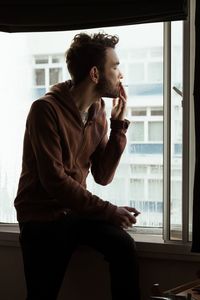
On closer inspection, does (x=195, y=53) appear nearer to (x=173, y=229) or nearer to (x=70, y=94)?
(x=70, y=94)

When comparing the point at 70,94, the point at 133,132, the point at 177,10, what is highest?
the point at 177,10

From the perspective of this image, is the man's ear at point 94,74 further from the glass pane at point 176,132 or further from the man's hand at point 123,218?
the man's hand at point 123,218

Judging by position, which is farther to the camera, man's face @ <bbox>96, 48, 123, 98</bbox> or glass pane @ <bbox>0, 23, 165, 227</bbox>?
glass pane @ <bbox>0, 23, 165, 227</bbox>

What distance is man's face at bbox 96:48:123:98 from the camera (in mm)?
1962

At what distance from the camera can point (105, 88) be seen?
6.48 feet

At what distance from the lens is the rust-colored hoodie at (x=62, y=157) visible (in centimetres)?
182

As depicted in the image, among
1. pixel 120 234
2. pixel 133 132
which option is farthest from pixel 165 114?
pixel 120 234

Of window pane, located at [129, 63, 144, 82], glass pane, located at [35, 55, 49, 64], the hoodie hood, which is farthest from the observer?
glass pane, located at [35, 55, 49, 64]

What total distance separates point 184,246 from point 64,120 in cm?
73

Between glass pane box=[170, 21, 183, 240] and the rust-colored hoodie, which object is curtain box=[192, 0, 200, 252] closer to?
glass pane box=[170, 21, 183, 240]

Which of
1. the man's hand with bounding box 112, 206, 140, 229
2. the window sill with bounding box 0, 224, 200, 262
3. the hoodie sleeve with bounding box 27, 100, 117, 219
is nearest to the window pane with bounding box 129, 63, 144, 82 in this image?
the hoodie sleeve with bounding box 27, 100, 117, 219

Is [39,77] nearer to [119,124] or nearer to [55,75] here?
[55,75]

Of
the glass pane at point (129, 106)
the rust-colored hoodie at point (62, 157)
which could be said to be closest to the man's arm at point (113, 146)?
the rust-colored hoodie at point (62, 157)

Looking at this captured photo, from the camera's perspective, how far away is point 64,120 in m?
1.89
